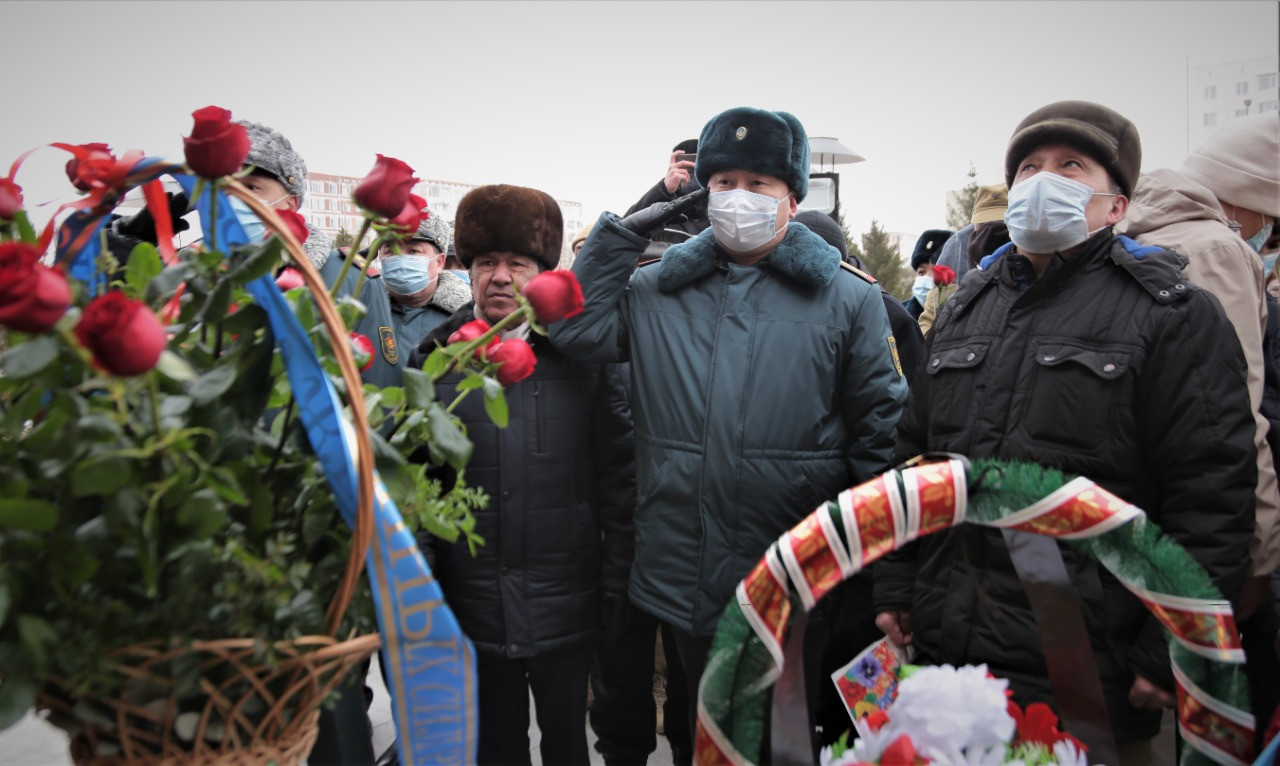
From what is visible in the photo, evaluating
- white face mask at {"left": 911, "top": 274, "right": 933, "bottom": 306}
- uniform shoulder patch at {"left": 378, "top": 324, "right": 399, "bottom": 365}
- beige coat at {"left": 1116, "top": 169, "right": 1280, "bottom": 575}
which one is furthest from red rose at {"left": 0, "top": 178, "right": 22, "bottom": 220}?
white face mask at {"left": 911, "top": 274, "right": 933, "bottom": 306}

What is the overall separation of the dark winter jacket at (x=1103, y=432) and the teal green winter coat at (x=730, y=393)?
12.6 inches

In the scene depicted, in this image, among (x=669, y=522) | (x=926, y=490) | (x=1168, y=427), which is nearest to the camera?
(x=926, y=490)

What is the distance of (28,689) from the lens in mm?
892

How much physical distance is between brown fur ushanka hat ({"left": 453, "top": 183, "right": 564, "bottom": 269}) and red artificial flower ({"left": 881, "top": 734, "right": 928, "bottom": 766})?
69.5 inches

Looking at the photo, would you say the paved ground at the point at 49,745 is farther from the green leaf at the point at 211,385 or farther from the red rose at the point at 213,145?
the red rose at the point at 213,145

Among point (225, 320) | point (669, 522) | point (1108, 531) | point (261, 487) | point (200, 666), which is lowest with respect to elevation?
point (669, 522)

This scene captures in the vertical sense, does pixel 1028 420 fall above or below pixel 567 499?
above

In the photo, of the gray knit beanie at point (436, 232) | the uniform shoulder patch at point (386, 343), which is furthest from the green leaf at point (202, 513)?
the gray knit beanie at point (436, 232)

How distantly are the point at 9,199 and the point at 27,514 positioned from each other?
0.46 m

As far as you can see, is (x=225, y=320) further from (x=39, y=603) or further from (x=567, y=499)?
(x=567, y=499)

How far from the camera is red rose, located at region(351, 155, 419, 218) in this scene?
1121 mm

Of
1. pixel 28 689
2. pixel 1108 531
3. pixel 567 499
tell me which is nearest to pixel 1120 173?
pixel 1108 531

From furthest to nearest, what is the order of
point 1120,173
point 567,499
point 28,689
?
point 567,499
point 1120,173
point 28,689

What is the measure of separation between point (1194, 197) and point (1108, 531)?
182cm
